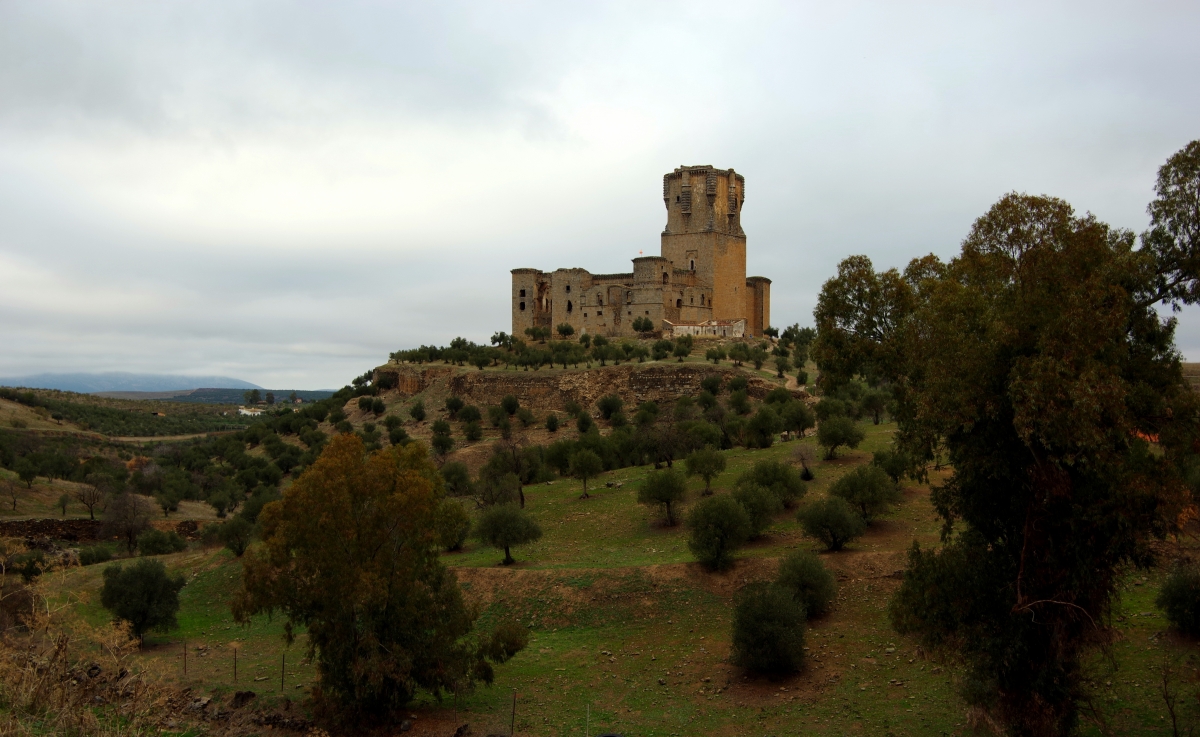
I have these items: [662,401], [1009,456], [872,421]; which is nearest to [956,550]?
[1009,456]

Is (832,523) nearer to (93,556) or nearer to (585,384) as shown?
(93,556)

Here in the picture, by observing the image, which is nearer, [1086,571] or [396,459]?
[1086,571]

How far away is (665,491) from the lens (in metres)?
24.5

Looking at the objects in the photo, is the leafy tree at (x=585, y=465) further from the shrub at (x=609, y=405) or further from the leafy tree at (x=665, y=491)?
the shrub at (x=609, y=405)

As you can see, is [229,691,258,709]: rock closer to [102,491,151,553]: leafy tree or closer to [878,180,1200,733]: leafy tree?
[878,180,1200,733]: leafy tree

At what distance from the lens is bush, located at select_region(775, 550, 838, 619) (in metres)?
17.2

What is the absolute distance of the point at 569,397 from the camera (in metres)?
51.3

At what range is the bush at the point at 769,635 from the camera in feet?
49.5

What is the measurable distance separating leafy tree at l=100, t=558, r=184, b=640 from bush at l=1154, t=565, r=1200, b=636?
20.5 m

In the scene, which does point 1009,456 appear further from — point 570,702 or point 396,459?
point 396,459

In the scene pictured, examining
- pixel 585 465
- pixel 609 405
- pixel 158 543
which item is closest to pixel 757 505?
pixel 585 465

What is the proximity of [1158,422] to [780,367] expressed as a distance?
39464 millimetres

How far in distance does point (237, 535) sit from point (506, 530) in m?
9.14

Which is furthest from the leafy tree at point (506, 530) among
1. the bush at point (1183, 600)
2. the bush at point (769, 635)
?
the bush at point (1183, 600)
